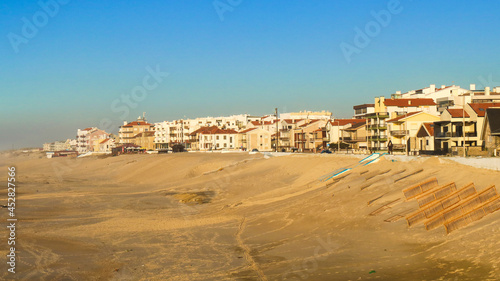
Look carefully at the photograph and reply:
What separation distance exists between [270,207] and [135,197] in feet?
49.5

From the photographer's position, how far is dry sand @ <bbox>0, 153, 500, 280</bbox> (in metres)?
14.6

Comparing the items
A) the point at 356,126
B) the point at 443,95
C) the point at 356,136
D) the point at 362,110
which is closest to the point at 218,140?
the point at 362,110

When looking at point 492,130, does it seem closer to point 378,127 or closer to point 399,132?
point 399,132

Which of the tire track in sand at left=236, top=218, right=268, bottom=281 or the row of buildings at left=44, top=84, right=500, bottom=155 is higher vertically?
the row of buildings at left=44, top=84, right=500, bottom=155

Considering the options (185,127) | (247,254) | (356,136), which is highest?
(185,127)

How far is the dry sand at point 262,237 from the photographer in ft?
47.9

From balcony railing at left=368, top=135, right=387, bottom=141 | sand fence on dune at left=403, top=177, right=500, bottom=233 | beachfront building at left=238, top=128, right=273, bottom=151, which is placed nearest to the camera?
sand fence on dune at left=403, top=177, right=500, bottom=233

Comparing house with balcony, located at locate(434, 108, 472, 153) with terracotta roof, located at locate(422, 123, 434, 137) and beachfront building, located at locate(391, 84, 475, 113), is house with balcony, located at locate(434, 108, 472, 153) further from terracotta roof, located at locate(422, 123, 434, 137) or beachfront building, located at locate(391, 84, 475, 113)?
beachfront building, located at locate(391, 84, 475, 113)

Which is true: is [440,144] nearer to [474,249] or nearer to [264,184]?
[264,184]

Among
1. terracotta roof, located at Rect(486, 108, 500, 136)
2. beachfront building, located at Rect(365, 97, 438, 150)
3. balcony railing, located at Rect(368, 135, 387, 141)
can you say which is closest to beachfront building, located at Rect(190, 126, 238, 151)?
beachfront building, located at Rect(365, 97, 438, 150)

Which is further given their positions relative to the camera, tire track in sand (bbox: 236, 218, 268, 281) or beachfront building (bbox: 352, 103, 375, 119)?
beachfront building (bbox: 352, 103, 375, 119)

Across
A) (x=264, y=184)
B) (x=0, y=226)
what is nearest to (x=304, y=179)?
(x=264, y=184)

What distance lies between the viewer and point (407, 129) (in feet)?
230

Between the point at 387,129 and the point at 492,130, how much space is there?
30194mm
